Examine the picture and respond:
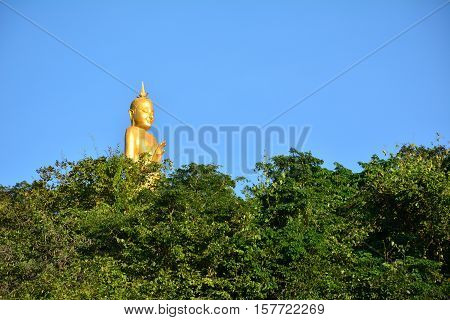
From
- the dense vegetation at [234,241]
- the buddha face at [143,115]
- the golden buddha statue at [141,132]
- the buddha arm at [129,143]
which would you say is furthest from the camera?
the buddha face at [143,115]

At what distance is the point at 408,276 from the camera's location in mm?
15641

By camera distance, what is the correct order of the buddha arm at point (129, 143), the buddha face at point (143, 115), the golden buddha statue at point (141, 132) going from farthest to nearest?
the buddha face at point (143, 115) → the buddha arm at point (129, 143) → the golden buddha statue at point (141, 132)

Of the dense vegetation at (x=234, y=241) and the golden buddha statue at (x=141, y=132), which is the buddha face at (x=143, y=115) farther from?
the dense vegetation at (x=234, y=241)

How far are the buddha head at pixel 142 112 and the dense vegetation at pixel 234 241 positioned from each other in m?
8.77

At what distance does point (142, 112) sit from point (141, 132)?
878 mm

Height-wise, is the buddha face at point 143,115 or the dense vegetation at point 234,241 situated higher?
the buddha face at point 143,115

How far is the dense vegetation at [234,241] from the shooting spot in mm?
14992

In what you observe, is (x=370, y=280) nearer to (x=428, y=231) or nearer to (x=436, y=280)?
(x=436, y=280)

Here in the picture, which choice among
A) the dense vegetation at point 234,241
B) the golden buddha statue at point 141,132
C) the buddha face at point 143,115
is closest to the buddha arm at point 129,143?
the golden buddha statue at point 141,132

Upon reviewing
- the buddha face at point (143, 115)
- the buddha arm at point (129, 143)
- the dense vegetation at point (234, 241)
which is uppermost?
the buddha face at point (143, 115)

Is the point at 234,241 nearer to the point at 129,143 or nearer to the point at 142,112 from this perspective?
the point at 129,143
